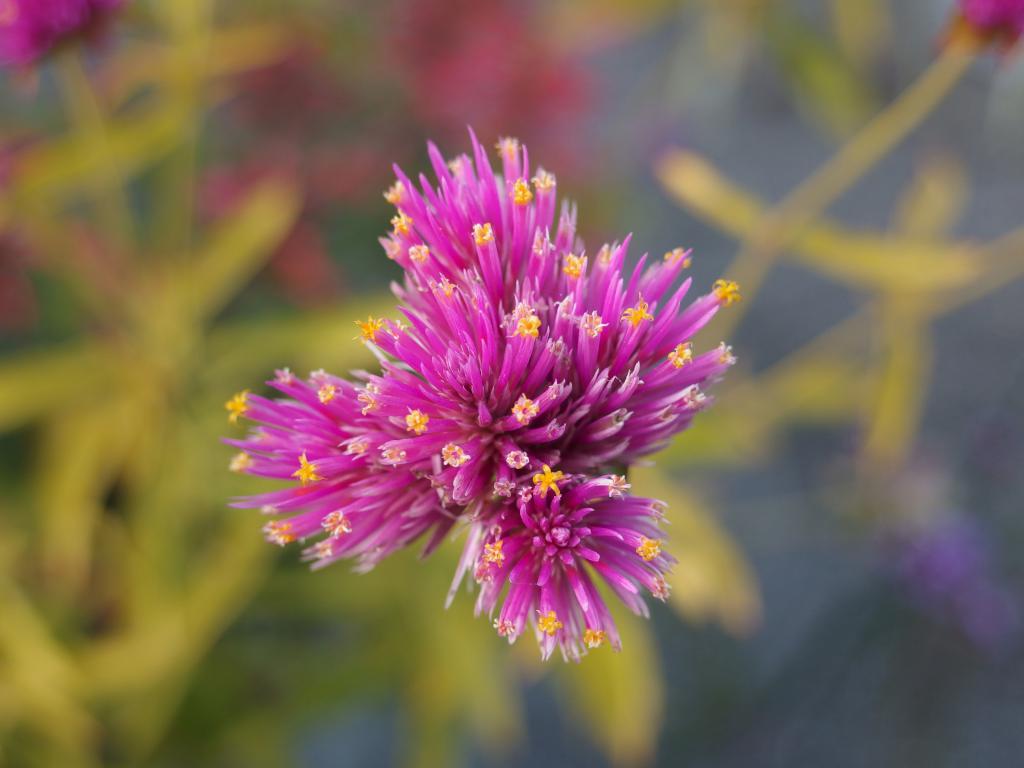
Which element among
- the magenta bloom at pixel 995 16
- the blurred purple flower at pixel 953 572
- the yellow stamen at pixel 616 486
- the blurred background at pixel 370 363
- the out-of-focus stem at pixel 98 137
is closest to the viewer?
the yellow stamen at pixel 616 486

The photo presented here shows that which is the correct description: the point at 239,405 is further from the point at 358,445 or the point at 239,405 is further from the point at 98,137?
the point at 98,137

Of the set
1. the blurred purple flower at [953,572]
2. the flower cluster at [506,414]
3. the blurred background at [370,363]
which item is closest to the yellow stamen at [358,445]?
the flower cluster at [506,414]

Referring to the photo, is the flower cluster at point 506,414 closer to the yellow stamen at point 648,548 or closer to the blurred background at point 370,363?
the yellow stamen at point 648,548

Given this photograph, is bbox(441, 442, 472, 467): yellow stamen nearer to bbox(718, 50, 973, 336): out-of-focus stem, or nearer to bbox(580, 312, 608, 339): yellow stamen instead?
bbox(580, 312, 608, 339): yellow stamen

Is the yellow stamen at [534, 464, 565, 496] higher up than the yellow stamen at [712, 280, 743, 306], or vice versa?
the yellow stamen at [712, 280, 743, 306]

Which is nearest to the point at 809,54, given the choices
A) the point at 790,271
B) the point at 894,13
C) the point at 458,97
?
the point at 458,97

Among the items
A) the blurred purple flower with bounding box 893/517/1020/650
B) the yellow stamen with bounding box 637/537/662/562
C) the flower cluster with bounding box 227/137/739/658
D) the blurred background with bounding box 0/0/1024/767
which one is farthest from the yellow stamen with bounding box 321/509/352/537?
the blurred purple flower with bounding box 893/517/1020/650
